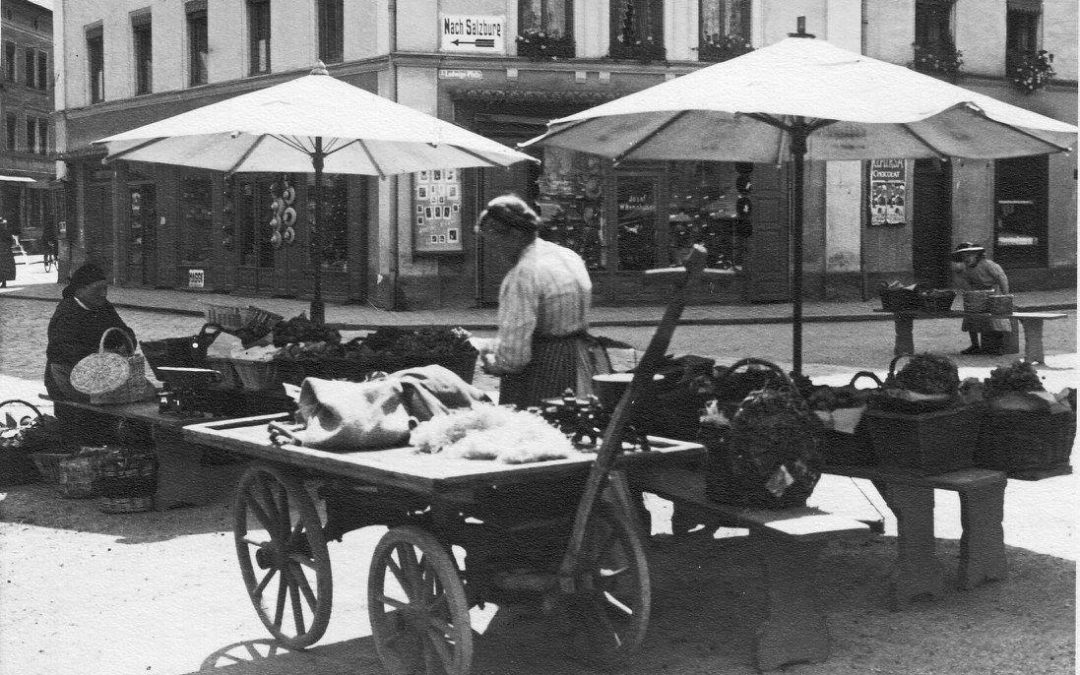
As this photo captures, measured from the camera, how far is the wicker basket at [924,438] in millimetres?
5406

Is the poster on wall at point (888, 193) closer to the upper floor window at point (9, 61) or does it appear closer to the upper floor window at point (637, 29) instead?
the upper floor window at point (637, 29)

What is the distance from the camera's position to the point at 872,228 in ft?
78.7

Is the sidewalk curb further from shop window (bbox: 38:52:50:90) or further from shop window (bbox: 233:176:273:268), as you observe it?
shop window (bbox: 38:52:50:90)

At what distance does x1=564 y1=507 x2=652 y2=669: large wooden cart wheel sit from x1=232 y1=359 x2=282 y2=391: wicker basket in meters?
3.22

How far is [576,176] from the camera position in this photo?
22.5 metres

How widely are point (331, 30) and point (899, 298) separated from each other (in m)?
12.4

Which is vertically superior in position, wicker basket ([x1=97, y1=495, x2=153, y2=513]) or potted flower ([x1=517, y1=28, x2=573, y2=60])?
potted flower ([x1=517, y1=28, x2=573, y2=60])

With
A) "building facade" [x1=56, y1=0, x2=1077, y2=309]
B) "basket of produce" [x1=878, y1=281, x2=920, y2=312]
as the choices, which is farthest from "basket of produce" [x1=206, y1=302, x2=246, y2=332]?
"building facade" [x1=56, y1=0, x2=1077, y2=309]

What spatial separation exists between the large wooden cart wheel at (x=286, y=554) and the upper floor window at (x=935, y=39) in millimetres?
21139

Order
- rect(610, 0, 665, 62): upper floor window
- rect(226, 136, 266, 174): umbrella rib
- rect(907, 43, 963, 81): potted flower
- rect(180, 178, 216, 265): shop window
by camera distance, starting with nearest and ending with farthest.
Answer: rect(226, 136, 266, 174): umbrella rib, rect(610, 0, 665, 62): upper floor window, rect(907, 43, 963, 81): potted flower, rect(180, 178, 216, 265): shop window

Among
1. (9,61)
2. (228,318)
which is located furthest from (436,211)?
(9,61)

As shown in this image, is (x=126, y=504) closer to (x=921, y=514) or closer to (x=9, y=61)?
(x=921, y=514)

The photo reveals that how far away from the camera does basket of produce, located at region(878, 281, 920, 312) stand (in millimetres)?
14836

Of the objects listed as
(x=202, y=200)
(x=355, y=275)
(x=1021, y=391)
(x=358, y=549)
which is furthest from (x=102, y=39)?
(x=1021, y=391)
